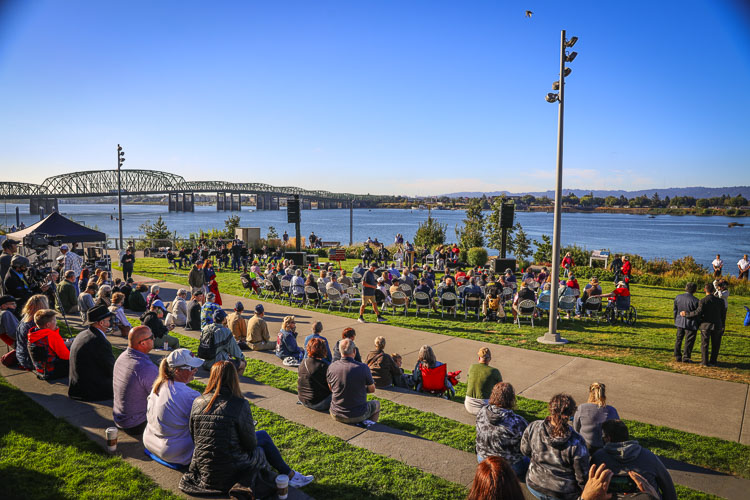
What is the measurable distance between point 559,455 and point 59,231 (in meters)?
18.3

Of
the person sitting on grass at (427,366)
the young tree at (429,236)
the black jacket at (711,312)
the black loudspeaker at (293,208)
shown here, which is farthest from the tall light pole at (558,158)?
the young tree at (429,236)

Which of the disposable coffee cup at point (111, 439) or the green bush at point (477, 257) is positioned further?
the green bush at point (477, 257)

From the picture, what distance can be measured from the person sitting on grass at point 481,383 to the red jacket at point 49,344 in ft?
19.2

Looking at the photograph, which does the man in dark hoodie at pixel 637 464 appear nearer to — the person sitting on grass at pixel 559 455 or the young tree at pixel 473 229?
the person sitting on grass at pixel 559 455

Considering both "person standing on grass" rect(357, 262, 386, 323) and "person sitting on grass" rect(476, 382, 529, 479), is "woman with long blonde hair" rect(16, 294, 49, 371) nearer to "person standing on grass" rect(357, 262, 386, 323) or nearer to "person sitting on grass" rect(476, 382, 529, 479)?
"person sitting on grass" rect(476, 382, 529, 479)

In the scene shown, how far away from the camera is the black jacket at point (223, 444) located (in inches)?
147

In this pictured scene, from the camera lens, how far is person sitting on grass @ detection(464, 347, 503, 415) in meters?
6.06

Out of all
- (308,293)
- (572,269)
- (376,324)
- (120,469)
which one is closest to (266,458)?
(120,469)

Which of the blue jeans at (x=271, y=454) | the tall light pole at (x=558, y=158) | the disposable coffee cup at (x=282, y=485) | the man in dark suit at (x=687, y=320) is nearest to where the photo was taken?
the disposable coffee cup at (x=282, y=485)

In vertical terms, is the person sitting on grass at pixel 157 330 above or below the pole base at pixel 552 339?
above

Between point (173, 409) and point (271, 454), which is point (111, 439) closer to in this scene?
point (173, 409)

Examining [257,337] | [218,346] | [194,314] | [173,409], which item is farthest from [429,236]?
[173,409]

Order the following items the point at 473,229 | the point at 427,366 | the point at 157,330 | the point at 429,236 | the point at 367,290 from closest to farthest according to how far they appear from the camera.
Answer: the point at 427,366 < the point at 157,330 < the point at 367,290 < the point at 429,236 < the point at 473,229

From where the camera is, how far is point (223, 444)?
378cm
